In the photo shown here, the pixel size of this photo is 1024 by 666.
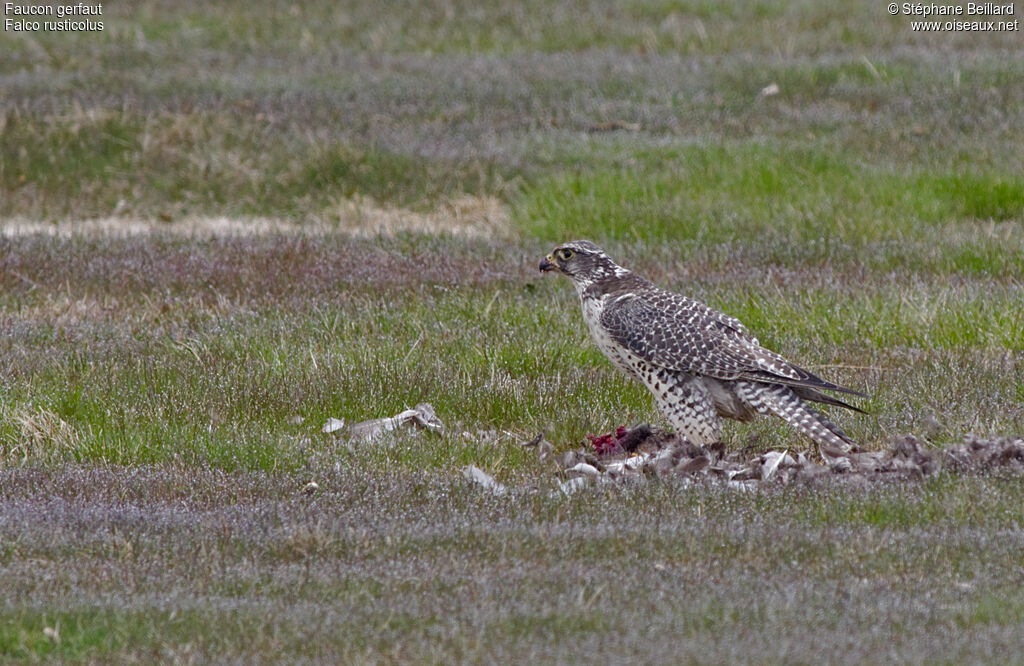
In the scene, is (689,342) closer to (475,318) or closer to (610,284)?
(610,284)

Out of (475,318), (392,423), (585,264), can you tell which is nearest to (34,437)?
(392,423)

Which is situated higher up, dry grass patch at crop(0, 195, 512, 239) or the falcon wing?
the falcon wing

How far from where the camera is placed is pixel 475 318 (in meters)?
10.6

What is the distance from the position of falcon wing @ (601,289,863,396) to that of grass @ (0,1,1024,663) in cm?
63

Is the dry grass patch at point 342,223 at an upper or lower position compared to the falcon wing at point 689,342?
lower

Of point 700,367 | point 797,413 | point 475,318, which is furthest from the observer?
point 475,318

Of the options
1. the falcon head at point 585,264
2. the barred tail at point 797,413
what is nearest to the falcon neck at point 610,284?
the falcon head at point 585,264

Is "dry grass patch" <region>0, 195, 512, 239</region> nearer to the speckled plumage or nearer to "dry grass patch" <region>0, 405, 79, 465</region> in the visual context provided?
the speckled plumage

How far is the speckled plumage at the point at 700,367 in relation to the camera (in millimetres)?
7590

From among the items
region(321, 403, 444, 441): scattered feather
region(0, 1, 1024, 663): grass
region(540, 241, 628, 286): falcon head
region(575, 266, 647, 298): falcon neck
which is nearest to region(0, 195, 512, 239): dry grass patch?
region(0, 1, 1024, 663): grass

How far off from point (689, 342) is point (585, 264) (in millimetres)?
1012

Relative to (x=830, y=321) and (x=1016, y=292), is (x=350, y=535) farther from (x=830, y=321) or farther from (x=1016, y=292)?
(x=1016, y=292)

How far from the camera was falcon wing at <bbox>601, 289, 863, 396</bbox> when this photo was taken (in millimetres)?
7688

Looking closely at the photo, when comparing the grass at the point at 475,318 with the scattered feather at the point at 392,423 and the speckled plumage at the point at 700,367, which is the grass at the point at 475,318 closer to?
the scattered feather at the point at 392,423
